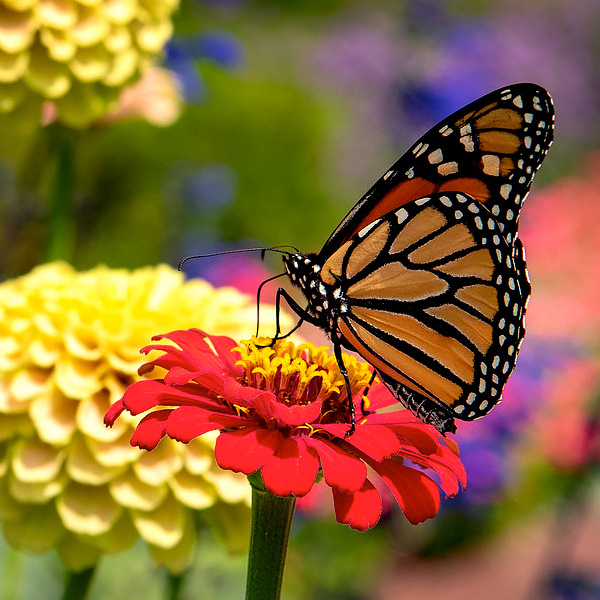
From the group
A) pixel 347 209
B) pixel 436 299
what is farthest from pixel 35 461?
pixel 347 209

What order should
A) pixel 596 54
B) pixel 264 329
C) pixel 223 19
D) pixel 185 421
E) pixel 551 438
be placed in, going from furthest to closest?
pixel 223 19 → pixel 596 54 → pixel 551 438 → pixel 264 329 → pixel 185 421

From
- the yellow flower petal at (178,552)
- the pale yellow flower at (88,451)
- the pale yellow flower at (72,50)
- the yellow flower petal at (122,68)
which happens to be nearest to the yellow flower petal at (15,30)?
the pale yellow flower at (72,50)

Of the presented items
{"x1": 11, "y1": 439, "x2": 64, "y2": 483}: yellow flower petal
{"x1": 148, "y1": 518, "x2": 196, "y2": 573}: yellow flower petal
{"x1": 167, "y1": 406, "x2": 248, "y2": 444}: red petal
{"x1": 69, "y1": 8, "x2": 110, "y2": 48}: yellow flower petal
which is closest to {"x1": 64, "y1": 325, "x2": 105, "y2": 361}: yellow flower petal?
{"x1": 11, "y1": 439, "x2": 64, "y2": 483}: yellow flower petal

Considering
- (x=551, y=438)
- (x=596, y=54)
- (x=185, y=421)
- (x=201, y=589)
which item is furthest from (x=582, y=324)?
(x=596, y=54)

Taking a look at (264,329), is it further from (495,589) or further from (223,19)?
(223,19)

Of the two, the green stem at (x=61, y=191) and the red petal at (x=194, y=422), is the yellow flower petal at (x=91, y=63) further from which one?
the red petal at (x=194, y=422)

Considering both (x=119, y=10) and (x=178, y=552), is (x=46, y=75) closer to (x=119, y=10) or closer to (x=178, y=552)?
(x=119, y=10)
